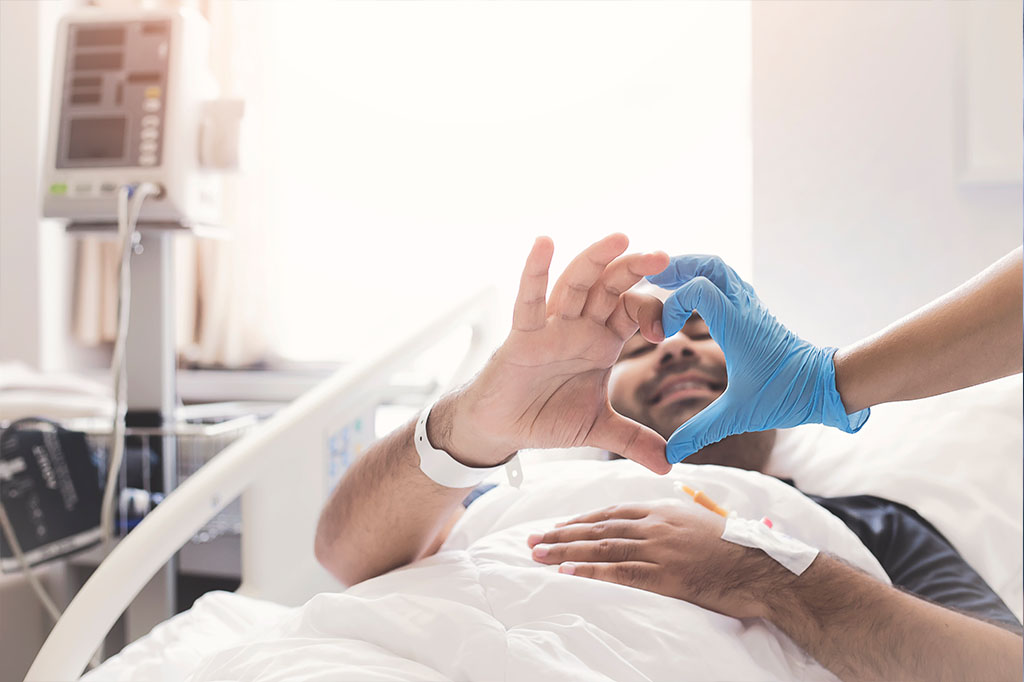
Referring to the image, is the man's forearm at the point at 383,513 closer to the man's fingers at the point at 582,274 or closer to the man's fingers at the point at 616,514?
the man's fingers at the point at 616,514

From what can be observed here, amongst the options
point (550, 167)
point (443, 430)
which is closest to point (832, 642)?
point (443, 430)

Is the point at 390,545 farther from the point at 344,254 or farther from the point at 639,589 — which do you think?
the point at 344,254

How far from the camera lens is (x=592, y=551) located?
85 centimetres

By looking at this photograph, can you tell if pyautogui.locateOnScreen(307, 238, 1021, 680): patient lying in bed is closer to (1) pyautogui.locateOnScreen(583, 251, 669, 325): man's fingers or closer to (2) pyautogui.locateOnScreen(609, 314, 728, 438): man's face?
(1) pyautogui.locateOnScreen(583, 251, 669, 325): man's fingers

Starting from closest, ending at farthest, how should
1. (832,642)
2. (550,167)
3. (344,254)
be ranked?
(832,642), (550,167), (344,254)

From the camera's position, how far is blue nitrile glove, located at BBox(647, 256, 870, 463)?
Answer: 68 centimetres

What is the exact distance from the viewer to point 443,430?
875mm

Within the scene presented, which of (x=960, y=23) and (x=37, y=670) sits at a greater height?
(x=960, y=23)

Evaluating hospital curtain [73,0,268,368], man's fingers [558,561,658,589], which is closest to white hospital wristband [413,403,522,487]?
man's fingers [558,561,658,589]

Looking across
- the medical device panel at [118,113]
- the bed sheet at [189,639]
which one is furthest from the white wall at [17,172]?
the bed sheet at [189,639]

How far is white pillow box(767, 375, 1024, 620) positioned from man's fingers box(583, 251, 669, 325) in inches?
28.4

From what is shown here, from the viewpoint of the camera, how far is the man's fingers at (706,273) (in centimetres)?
71

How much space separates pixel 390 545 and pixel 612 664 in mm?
363

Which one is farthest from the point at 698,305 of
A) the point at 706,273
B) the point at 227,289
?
the point at 227,289
